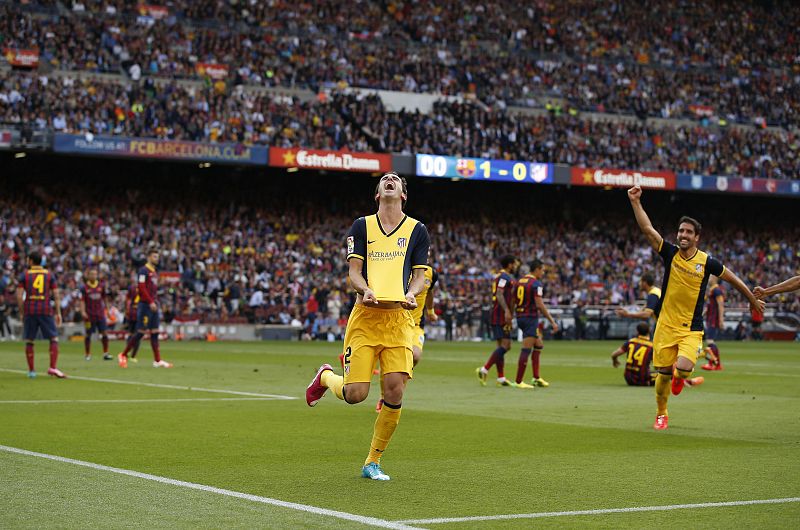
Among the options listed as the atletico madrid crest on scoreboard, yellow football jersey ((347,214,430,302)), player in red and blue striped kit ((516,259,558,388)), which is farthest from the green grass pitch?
the atletico madrid crest on scoreboard

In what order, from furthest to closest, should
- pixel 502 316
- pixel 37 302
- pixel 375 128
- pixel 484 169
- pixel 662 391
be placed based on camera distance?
pixel 375 128 < pixel 484 169 < pixel 502 316 < pixel 37 302 < pixel 662 391

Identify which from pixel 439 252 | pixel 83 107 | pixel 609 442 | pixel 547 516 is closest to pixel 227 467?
pixel 547 516

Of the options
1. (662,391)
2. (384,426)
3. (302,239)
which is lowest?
(662,391)

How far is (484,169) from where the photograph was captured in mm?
54781

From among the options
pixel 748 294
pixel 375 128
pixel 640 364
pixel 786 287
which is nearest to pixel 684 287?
Result: pixel 748 294

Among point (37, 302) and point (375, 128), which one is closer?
point (37, 302)

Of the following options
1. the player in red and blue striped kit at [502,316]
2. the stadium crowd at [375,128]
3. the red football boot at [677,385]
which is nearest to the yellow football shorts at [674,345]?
the red football boot at [677,385]

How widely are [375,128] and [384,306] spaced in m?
46.6

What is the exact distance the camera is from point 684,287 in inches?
547

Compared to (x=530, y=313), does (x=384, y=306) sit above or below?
above

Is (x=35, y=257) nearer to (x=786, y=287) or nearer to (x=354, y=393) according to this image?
(x=354, y=393)

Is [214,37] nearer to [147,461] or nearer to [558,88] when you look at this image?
[558,88]

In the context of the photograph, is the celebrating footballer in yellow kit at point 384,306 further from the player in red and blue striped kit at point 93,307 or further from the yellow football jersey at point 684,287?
the player in red and blue striped kit at point 93,307

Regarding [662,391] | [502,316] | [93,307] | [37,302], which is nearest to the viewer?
[662,391]
